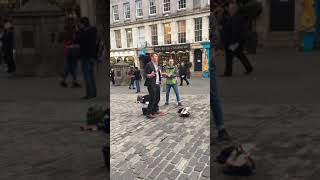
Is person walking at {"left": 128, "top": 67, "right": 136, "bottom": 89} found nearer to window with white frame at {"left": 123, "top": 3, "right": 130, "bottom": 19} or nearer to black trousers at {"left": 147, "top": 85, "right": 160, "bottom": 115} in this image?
black trousers at {"left": 147, "top": 85, "right": 160, "bottom": 115}

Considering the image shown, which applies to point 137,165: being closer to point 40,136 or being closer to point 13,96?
point 40,136

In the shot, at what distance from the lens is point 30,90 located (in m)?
4.81

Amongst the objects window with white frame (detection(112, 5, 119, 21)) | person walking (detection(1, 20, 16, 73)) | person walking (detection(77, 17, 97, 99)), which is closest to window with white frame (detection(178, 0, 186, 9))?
window with white frame (detection(112, 5, 119, 21))

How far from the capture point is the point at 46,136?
160 inches

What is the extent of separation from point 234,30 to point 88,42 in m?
0.60

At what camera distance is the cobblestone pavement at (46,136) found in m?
3.04

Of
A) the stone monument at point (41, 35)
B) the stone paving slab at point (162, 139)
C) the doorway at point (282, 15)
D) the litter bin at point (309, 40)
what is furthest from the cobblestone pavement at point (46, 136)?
the litter bin at point (309, 40)

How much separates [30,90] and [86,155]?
1782mm

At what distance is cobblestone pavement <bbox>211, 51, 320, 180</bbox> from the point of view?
2.84m

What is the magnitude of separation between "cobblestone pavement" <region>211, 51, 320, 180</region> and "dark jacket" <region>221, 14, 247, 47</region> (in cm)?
17

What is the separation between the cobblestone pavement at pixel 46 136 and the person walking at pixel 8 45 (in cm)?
26

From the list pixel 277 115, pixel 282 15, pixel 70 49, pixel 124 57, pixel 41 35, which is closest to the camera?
pixel 124 57

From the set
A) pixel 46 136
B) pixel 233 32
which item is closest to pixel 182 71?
pixel 233 32

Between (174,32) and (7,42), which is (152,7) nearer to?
(174,32)
